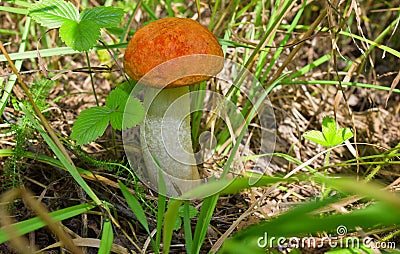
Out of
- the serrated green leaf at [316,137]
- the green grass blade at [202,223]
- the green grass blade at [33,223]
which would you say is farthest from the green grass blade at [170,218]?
the serrated green leaf at [316,137]

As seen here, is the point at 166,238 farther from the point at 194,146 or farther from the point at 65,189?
the point at 194,146

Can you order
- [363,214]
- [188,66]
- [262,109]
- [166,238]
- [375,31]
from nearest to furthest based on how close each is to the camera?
[363,214], [166,238], [188,66], [262,109], [375,31]

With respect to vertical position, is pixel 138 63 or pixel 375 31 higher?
pixel 138 63

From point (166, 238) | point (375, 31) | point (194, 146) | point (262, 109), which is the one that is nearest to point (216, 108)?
point (194, 146)

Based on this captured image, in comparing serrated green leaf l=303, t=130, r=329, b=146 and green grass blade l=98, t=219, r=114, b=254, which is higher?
serrated green leaf l=303, t=130, r=329, b=146

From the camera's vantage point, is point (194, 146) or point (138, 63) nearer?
point (138, 63)

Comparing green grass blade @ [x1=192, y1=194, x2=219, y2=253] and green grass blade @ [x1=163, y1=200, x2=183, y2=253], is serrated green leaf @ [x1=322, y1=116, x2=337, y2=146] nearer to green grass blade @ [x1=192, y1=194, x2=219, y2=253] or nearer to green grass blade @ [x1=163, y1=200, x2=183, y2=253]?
green grass blade @ [x1=192, y1=194, x2=219, y2=253]

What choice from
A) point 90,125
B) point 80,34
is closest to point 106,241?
point 90,125

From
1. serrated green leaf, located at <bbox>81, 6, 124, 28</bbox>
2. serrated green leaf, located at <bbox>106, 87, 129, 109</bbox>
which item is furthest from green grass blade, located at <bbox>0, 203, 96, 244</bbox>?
serrated green leaf, located at <bbox>81, 6, 124, 28</bbox>
